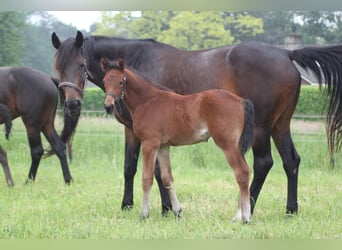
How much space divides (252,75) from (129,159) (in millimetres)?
1591

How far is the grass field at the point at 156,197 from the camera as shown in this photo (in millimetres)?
3906

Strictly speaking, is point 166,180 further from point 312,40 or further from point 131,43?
point 312,40

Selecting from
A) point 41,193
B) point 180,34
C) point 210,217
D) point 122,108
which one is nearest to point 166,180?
point 210,217

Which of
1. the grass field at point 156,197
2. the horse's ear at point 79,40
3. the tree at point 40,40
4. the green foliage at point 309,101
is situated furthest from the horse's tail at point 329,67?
the tree at point 40,40

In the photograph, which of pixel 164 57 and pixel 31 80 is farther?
pixel 31 80

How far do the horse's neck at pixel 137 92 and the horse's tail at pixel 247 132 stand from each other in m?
0.92

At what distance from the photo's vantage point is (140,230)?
13.0ft

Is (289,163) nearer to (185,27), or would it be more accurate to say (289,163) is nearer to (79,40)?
(79,40)

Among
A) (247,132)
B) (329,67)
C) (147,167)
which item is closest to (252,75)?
(329,67)

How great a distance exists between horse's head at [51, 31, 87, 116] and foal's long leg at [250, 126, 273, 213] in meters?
1.80

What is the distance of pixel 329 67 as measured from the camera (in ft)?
15.6

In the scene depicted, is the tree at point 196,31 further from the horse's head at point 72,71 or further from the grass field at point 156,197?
the horse's head at point 72,71

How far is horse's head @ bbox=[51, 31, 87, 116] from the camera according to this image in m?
4.54

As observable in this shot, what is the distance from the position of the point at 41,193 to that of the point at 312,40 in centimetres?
885
